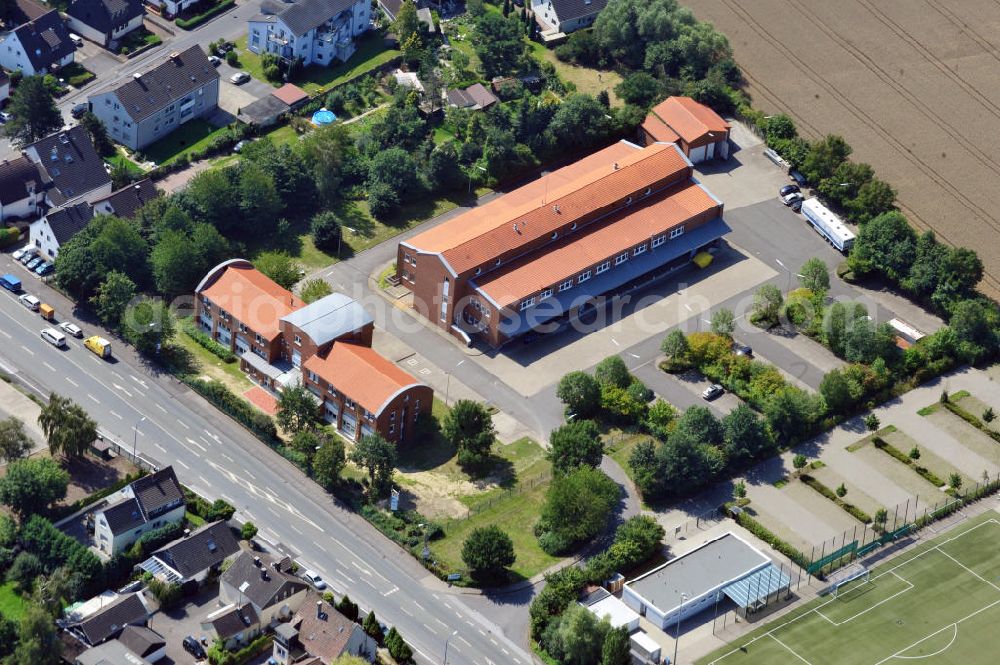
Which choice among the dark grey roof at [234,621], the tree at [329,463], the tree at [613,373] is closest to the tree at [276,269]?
the tree at [329,463]

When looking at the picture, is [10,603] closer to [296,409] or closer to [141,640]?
[141,640]

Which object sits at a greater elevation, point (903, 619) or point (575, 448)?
point (575, 448)

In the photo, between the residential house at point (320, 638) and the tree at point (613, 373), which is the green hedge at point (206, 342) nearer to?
the tree at point (613, 373)

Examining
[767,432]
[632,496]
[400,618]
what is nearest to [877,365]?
[767,432]

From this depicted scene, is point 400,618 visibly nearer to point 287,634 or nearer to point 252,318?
point 287,634

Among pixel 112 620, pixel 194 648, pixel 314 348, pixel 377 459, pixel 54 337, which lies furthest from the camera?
pixel 54 337

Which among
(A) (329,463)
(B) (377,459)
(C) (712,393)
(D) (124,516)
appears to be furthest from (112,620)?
(C) (712,393)

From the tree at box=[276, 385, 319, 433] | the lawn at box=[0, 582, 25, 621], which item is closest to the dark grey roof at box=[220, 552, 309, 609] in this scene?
the lawn at box=[0, 582, 25, 621]
